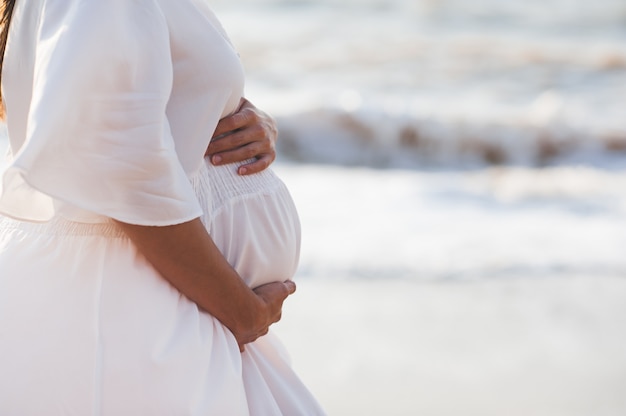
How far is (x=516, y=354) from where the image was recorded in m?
3.40

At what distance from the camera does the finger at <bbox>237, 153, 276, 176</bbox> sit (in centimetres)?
165

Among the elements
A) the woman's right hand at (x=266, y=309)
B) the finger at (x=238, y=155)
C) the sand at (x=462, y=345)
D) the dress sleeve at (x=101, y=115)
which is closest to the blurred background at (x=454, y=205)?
the sand at (x=462, y=345)

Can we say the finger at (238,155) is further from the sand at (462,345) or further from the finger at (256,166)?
the sand at (462,345)

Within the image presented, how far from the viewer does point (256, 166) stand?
167 cm

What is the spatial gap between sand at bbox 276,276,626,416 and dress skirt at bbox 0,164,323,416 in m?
1.60

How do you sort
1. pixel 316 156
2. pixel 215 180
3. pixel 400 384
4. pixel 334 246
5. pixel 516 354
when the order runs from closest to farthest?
1. pixel 215 180
2. pixel 400 384
3. pixel 516 354
4. pixel 334 246
5. pixel 316 156

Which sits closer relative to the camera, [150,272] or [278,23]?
[150,272]

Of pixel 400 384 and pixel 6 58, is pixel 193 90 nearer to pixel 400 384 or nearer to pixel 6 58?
pixel 6 58

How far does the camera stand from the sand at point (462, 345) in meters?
3.07

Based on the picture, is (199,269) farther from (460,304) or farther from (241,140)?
(460,304)

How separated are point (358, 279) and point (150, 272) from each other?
2689 millimetres

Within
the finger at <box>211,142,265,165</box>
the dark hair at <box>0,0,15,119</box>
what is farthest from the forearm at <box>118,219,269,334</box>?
the dark hair at <box>0,0,15,119</box>

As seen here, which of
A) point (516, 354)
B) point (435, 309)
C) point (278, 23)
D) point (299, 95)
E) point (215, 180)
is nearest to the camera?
point (215, 180)

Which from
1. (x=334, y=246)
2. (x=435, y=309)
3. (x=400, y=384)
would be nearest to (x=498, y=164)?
(x=334, y=246)
